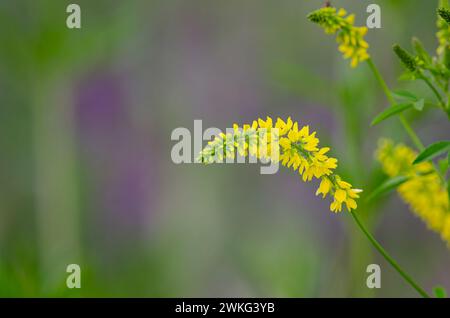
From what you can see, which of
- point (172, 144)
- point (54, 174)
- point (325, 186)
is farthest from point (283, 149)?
point (172, 144)

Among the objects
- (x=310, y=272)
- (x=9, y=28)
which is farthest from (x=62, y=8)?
(x=310, y=272)

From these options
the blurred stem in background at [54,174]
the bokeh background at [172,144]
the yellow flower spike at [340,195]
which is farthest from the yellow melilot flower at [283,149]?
the blurred stem in background at [54,174]

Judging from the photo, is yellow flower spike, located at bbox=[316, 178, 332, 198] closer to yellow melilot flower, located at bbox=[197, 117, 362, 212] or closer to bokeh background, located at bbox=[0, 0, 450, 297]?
yellow melilot flower, located at bbox=[197, 117, 362, 212]

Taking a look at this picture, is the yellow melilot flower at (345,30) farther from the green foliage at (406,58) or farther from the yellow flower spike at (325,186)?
the yellow flower spike at (325,186)

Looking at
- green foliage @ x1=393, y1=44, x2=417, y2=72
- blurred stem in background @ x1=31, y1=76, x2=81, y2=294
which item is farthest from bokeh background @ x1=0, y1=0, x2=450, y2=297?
green foliage @ x1=393, y1=44, x2=417, y2=72

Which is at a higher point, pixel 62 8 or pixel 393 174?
pixel 62 8
